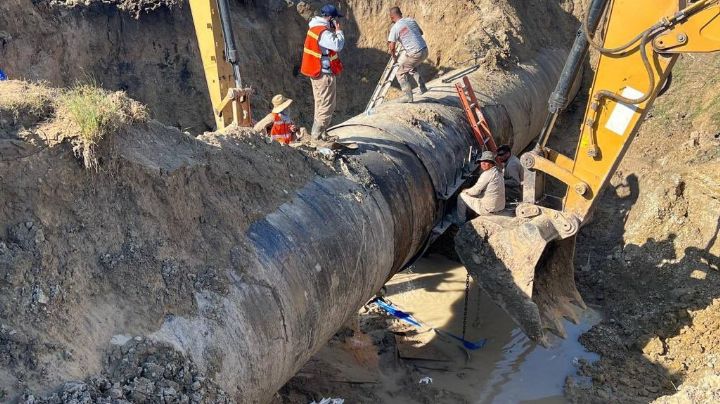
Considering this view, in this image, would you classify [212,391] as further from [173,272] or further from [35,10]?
[35,10]

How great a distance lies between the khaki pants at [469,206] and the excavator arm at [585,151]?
0.35 meters

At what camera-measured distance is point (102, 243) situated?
3990mm

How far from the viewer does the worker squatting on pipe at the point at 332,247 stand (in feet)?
14.0

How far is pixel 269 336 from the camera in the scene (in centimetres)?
453

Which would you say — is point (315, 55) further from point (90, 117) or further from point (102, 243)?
point (102, 243)

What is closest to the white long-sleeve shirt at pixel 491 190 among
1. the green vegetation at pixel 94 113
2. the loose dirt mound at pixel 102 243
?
the loose dirt mound at pixel 102 243

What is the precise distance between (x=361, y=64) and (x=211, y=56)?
7.14 meters

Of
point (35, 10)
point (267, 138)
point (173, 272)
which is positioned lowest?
point (173, 272)

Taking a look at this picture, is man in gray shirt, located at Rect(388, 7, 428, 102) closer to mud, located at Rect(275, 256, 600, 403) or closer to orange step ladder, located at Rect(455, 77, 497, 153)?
orange step ladder, located at Rect(455, 77, 497, 153)

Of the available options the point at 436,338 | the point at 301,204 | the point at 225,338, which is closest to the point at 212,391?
the point at 225,338

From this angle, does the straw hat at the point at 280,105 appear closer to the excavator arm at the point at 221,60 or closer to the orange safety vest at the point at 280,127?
the orange safety vest at the point at 280,127

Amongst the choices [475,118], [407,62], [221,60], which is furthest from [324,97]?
[475,118]

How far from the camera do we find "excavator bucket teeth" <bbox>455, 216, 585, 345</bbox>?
6828 mm

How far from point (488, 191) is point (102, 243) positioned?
4.72 m
